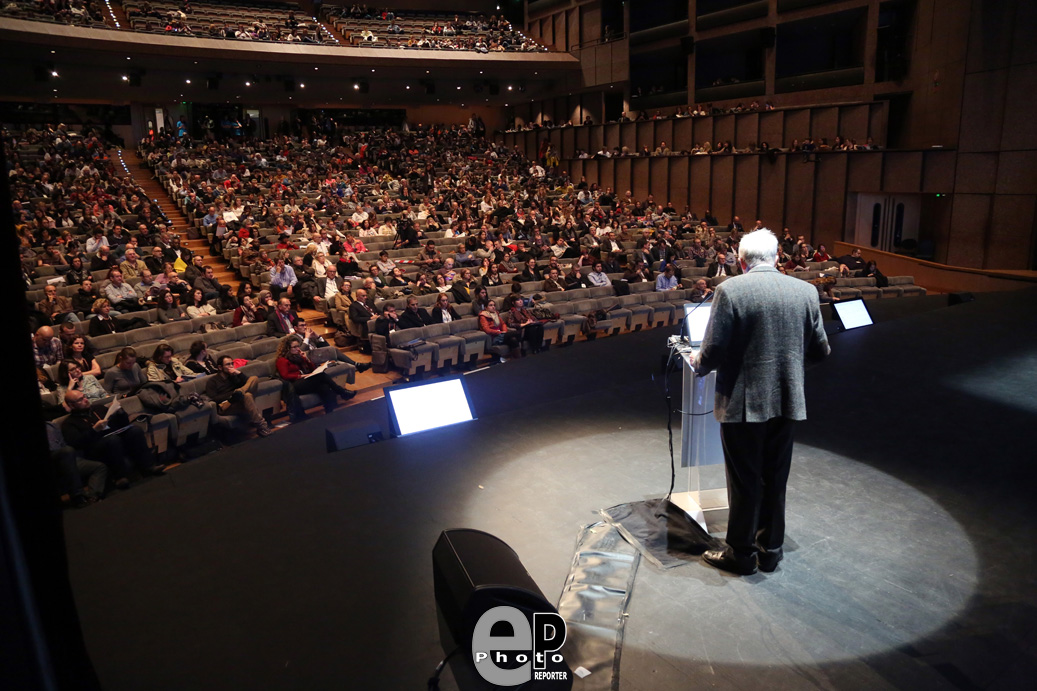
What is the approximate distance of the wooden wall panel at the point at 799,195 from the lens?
1549 cm

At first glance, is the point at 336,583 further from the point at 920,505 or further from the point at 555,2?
the point at 555,2

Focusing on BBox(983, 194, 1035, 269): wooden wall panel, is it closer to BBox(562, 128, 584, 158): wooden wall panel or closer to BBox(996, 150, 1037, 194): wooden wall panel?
BBox(996, 150, 1037, 194): wooden wall panel

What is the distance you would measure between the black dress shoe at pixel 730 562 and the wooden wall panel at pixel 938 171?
1346 centimetres

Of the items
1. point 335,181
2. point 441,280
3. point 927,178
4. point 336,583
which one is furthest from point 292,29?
point 336,583

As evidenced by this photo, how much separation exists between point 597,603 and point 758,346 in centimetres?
107

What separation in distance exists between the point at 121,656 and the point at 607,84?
21.8 metres

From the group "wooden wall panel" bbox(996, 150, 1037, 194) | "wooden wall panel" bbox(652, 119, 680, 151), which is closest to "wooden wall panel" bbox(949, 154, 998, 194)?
"wooden wall panel" bbox(996, 150, 1037, 194)

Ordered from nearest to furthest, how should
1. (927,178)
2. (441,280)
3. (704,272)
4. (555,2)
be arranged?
(441,280)
(704,272)
(927,178)
(555,2)

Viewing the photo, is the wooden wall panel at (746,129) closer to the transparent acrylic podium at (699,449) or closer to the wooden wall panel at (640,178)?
the wooden wall panel at (640,178)

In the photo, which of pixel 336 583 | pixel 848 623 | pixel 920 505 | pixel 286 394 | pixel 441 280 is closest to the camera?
pixel 848 623

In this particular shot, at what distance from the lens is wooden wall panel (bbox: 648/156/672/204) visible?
18.4m

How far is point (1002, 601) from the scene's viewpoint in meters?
2.42

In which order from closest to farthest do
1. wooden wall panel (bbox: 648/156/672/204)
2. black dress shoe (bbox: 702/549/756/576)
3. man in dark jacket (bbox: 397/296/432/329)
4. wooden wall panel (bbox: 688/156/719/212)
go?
black dress shoe (bbox: 702/549/756/576) < man in dark jacket (bbox: 397/296/432/329) < wooden wall panel (bbox: 688/156/719/212) < wooden wall panel (bbox: 648/156/672/204)
